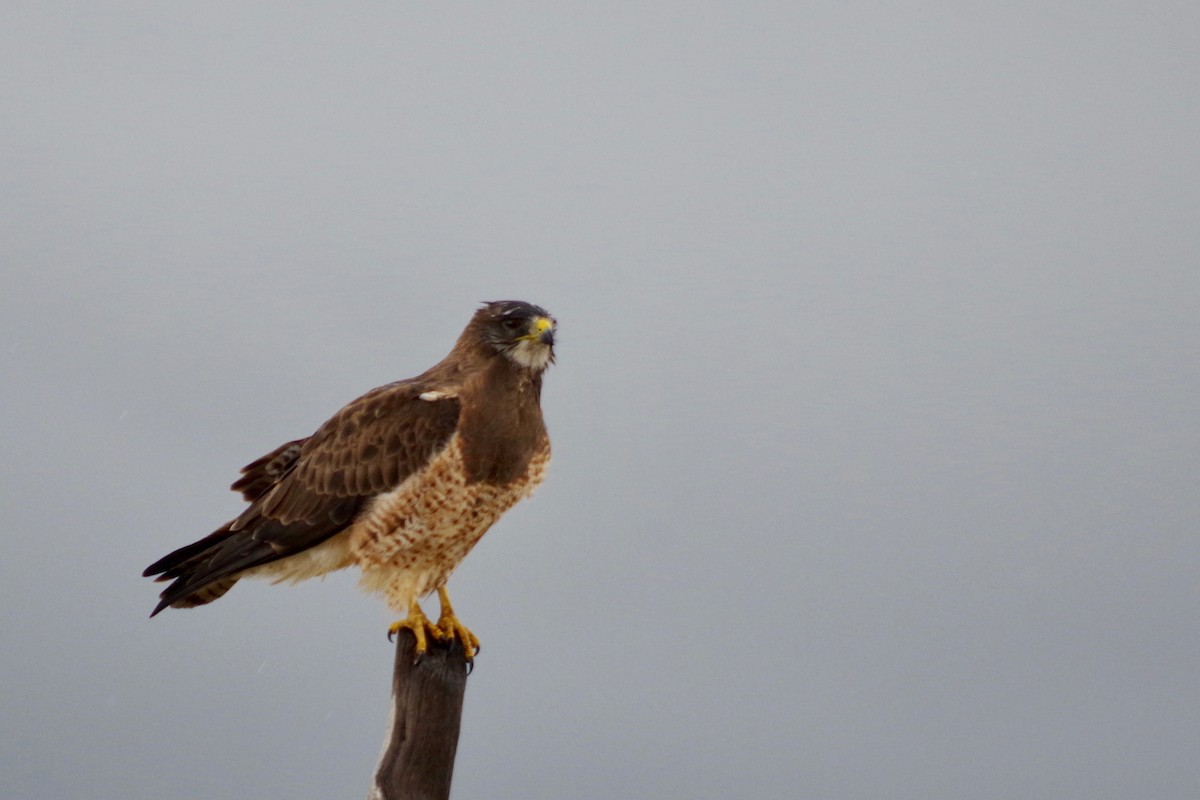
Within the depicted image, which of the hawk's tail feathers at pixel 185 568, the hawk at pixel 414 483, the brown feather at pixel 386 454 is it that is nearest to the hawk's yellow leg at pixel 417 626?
the hawk at pixel 414 483

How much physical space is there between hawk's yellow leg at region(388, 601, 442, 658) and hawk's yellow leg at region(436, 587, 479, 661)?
36 millimetres

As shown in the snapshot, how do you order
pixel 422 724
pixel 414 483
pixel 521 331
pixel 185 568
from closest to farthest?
pixel 422 724, pixel 414 483, pixel 521 331, pixel 185 568

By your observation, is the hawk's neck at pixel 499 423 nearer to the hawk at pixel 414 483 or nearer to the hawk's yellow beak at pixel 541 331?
the hawk at pixel 414 483

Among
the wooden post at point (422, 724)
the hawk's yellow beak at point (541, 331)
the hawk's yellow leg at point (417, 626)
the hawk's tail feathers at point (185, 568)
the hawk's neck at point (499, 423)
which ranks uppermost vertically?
the hawk's yellow beak at point (541, 331)

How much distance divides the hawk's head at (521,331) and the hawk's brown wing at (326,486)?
391 mm

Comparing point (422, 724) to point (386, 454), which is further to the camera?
point (386, 454)

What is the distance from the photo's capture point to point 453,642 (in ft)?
22.9

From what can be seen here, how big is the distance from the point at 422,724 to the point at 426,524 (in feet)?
3.15

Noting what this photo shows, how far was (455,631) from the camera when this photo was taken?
7.07 metres

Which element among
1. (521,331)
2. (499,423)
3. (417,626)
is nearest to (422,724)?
(417,626)

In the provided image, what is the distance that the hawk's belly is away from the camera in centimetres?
690

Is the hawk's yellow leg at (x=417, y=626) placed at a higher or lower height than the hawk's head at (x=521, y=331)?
lower

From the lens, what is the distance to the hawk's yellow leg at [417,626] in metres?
6.91

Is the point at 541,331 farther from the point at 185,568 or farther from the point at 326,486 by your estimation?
the point at 185,568
